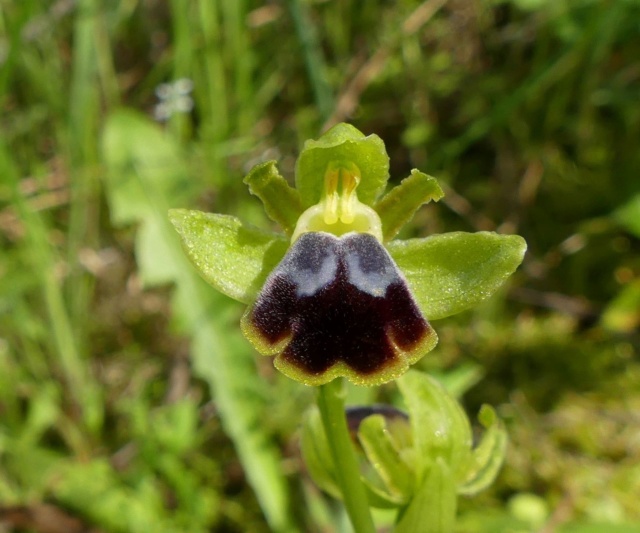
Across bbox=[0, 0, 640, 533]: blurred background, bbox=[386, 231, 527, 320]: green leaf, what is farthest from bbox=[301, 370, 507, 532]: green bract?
bbox=[0, 0, 640, 533]: blurred background

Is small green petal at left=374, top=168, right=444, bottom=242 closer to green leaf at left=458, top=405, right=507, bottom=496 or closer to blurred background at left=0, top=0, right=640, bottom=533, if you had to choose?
green leaf at left=458, top=405, right=507, bottom=496

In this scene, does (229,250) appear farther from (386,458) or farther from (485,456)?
(485,456)

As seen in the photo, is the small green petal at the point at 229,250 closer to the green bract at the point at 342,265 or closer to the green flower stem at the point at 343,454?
the green bract at the point at 342,265

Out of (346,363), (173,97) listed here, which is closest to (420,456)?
(346,363)

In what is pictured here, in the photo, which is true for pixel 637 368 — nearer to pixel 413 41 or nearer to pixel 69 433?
pixel 413 41

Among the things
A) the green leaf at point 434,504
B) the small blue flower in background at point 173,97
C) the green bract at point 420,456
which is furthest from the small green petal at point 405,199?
the small blue flower in background at point 173,97

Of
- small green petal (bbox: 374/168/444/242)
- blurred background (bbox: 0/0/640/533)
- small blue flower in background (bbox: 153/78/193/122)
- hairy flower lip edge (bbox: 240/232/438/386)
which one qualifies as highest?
small green petal (bbox: 374/168/444/242)
